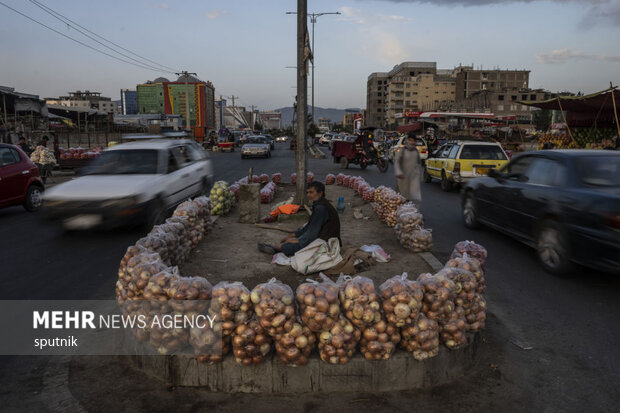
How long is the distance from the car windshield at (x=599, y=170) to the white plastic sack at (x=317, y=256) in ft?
11.4

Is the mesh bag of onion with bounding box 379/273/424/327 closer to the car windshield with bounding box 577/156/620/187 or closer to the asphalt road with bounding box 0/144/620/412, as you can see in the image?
the asphalt road with bounding box 0/144/620/412

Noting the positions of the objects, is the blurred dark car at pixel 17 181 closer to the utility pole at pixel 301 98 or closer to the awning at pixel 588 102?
the utility pole at pixel 301 98

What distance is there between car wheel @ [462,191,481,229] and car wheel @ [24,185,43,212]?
9982 mm

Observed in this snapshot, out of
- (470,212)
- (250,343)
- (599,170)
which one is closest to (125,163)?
(250,343)

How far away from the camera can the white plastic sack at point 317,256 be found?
555 cm

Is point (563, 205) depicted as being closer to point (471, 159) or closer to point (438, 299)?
point (438, 299)

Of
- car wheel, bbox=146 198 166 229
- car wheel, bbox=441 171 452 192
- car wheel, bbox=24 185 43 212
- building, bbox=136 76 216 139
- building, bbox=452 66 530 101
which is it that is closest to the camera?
car wheel, bbox=146 198 166 229

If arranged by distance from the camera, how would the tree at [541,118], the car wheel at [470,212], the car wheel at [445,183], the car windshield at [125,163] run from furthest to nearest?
the tree at [541,118]
the car wheel at [445,183]
the car windshield at [125,163]
the car wheel at [470,212]

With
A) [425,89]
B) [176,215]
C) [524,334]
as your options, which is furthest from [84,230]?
[425,89]

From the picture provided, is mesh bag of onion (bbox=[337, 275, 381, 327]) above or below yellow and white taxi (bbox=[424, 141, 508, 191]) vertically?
below

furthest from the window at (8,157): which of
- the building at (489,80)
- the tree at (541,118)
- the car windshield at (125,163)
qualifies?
the building at (489,80)

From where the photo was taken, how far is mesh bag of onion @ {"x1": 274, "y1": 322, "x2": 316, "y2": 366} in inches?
124

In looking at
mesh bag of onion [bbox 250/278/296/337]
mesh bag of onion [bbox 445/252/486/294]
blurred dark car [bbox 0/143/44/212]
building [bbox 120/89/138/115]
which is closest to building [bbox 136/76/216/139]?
building [bbox 120/89/138/115]

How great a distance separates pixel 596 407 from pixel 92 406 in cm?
352
